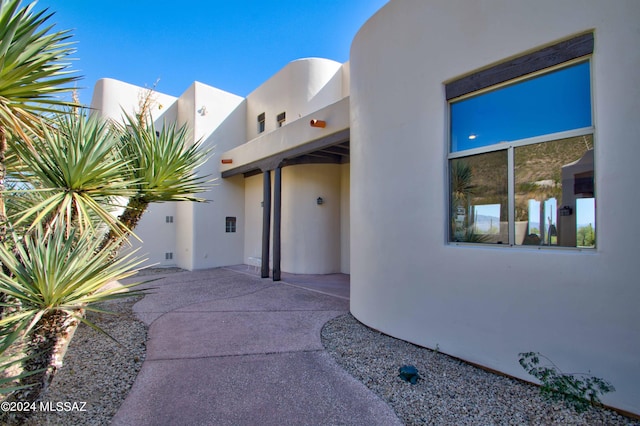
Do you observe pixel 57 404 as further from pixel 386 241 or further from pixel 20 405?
pixel 386 241

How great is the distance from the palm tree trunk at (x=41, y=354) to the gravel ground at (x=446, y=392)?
116 inches

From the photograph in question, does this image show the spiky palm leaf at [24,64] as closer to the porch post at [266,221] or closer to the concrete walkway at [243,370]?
the concrete walkway at [243,370]

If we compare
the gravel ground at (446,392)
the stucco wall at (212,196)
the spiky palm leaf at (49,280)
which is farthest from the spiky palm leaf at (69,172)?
the stucco wall at (212,196)

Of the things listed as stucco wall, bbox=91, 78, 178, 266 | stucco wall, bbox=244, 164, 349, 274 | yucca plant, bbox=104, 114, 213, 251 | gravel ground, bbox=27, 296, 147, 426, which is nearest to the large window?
yucca plant, bbox=104, 114, 213, 251

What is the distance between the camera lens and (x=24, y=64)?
2.18m

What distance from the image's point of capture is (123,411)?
9.55ft

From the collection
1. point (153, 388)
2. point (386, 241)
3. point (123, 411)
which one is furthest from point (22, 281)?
point (386, 241)

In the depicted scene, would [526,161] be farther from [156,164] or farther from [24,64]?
[24,64]

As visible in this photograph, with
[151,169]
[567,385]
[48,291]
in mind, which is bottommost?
[567,385]

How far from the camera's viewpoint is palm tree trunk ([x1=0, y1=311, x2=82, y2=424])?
2.30m

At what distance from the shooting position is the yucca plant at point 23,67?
199 cm

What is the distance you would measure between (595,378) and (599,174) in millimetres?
1971

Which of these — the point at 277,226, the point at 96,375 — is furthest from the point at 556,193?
the point at 277,226

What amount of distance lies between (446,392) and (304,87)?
10556 mm
